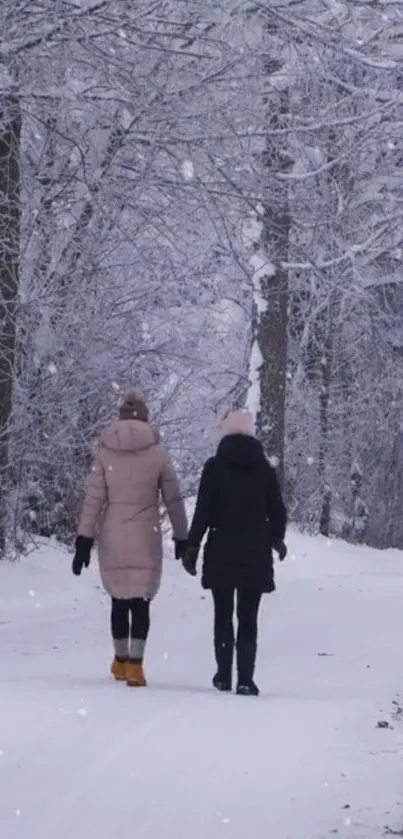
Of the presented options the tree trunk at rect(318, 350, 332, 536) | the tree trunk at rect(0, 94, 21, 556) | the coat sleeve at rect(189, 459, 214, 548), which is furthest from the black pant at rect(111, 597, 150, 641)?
the tree trunk at rect(318, 350, 332, 536)

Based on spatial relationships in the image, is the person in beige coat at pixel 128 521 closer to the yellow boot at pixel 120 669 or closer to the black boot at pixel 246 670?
the yellow boot at pixel 120 669

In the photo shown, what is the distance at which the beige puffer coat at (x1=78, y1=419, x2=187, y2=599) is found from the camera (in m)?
10.9

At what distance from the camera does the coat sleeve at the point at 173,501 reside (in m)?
11.0

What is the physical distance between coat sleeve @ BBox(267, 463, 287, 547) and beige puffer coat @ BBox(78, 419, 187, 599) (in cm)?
56

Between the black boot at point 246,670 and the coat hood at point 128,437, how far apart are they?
144cm

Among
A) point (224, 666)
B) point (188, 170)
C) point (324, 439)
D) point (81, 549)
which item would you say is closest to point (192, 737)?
point (224, 666)

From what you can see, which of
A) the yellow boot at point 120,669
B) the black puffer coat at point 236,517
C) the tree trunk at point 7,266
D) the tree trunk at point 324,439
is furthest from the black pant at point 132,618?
the tree trunk at point 324,439

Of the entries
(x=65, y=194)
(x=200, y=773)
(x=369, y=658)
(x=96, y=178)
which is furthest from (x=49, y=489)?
(x=200, y=773)

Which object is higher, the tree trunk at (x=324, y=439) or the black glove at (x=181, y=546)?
the black glove at (x=181, y=546)

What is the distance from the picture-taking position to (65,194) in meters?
18.8

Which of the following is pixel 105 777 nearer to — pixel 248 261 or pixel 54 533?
pixel 54 533

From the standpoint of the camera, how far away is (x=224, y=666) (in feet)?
36.0

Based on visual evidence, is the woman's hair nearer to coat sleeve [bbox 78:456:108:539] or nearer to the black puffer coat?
coat sleeve [bbox 78:456:108:539]

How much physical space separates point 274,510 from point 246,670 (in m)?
1.04
